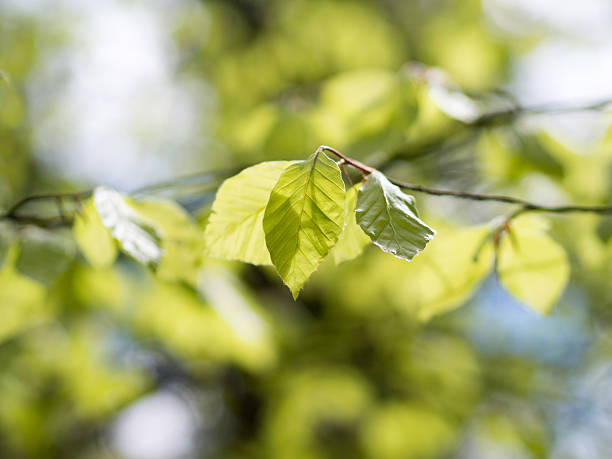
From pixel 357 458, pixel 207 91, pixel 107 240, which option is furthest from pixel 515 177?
pixel 207 91

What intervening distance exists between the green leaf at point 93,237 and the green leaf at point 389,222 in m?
0.39

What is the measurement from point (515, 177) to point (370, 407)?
1.57 meters

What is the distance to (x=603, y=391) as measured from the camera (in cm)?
221

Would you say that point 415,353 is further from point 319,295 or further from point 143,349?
point 143,349

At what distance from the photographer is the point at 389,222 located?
1.41 ft

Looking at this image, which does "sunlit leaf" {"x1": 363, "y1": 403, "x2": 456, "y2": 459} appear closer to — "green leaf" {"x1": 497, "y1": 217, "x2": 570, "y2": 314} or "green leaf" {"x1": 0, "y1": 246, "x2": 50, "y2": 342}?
"green leaf" {"x1": 497, "y1": 217, "x2": 570, "y2": 314}

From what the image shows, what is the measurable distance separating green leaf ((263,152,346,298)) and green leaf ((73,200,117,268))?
32 centimetres

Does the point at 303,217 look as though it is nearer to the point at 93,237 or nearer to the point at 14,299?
the point at 93,237

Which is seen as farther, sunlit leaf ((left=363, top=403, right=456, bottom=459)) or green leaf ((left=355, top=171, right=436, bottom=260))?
sunlit leaf ((left=363, top=403, right=456, bottom=459))

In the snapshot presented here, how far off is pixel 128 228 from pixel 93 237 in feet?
0.60

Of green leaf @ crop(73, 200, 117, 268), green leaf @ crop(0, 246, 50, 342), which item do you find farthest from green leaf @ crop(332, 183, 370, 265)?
green leaf @ crop(0, 246, 50, 342)

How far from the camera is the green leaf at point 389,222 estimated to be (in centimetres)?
42

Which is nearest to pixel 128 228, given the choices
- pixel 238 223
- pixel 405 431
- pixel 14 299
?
pixel 238 223

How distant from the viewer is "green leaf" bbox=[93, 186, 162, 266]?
0.51 meters
